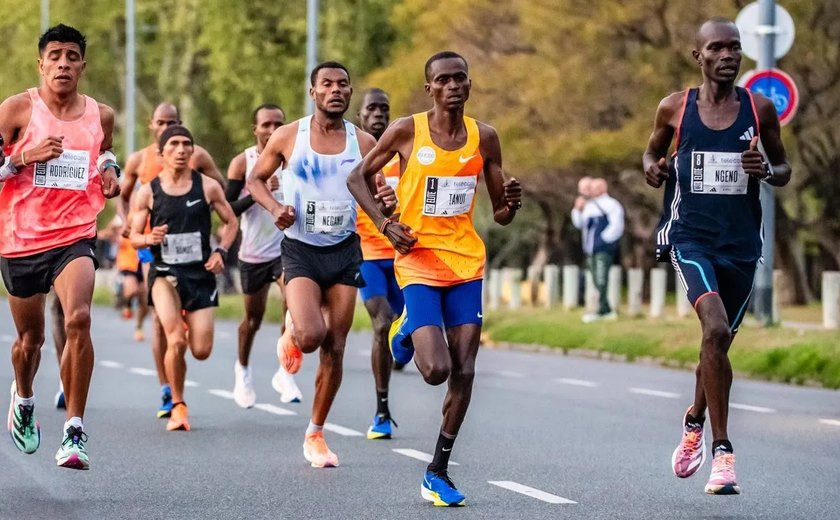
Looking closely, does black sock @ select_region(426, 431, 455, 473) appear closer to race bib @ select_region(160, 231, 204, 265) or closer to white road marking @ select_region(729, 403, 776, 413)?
race bib @ select_region(160, 231, 204, 265)

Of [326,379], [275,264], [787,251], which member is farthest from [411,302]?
[787,251]

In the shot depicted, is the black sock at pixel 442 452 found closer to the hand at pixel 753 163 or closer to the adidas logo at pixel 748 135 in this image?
the hand at pixel 753 163

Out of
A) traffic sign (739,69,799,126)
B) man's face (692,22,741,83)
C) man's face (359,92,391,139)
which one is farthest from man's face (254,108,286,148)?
traffic sign (739,69,799,126)

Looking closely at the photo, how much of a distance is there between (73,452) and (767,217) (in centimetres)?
1406

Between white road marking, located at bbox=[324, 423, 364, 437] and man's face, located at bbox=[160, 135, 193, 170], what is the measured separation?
79.0 inches

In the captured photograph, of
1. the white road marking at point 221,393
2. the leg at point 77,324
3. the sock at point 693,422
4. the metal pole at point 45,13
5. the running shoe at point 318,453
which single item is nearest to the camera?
the leg at point 77,324

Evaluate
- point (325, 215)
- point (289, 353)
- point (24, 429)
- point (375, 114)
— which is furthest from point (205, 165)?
point (24, 429)

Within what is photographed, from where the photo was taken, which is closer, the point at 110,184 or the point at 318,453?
the point at 110,184

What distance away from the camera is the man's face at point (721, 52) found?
1012 centimetres

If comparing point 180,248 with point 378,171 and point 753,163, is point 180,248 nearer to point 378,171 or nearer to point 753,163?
point 378,171

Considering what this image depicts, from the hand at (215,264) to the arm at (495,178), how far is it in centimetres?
380

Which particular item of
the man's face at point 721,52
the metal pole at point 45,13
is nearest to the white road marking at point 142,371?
the man's face at point 721,52

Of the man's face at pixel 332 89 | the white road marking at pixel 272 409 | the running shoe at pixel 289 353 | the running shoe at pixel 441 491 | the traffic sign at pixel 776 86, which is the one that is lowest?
the white road marking at pixel 272 409

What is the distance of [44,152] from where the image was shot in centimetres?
994
